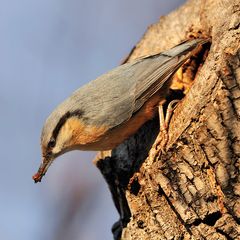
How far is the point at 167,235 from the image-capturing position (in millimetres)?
2893

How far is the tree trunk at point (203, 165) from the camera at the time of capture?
8.57 ft

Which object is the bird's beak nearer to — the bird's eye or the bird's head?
the bird's head

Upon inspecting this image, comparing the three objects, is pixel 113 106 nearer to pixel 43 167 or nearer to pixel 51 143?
pixel 51 143

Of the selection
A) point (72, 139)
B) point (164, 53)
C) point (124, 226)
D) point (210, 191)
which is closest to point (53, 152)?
point (72, 139)

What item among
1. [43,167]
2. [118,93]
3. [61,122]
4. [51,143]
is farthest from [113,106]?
[43,167]

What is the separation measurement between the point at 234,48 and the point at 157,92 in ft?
3.19

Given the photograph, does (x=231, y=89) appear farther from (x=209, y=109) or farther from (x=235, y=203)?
(x=235, y=203)

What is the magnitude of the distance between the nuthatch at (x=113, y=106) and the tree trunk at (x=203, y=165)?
28cm

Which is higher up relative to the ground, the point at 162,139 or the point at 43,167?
the point at 43,167

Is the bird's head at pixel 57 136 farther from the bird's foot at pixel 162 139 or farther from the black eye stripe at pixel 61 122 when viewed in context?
the bird's foot at pixel 162 139

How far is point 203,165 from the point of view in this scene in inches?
107

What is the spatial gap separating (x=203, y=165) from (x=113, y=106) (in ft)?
3.32

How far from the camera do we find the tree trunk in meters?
2.61

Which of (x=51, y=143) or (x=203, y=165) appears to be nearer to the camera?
(x=203, y=165)
